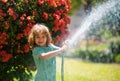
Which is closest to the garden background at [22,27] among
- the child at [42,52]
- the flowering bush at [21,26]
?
the flowering bush at [21,26]

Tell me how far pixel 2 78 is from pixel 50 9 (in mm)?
1341

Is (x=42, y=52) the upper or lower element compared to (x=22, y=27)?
lower

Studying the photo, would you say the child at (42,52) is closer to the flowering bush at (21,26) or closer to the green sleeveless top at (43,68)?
the green sleeveless top at (43,68)

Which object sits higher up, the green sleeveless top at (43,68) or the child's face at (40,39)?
the child's face at (40,39)

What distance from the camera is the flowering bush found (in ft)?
20.2

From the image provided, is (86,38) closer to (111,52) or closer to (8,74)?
(111,52)

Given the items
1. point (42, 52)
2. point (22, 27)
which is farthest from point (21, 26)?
point (42, 52)

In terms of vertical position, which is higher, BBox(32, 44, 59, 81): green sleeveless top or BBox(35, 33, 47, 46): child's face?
BBox(35, 33, 47, 46): child's face

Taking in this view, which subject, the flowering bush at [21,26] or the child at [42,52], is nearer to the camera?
the child at [42,52]

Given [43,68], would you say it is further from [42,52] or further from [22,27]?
[22,27]

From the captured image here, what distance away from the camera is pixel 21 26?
6273 millimetres

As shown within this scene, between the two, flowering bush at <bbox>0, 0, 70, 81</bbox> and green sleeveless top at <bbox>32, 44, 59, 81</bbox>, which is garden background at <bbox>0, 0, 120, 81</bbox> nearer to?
flowering bush at <bbox>0, 0, 70, 81</bbox>

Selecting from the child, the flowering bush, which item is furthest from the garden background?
the child

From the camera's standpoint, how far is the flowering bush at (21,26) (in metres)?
6.15
